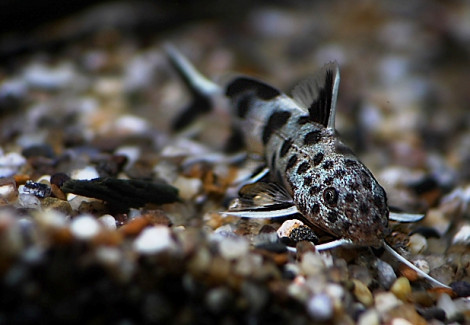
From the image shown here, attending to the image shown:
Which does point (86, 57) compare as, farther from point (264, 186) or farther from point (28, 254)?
point (28, 254)

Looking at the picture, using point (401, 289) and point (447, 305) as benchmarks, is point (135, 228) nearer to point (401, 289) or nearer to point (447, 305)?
point (401, 289)

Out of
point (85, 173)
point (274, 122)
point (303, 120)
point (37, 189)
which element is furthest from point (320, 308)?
point (85, 173)

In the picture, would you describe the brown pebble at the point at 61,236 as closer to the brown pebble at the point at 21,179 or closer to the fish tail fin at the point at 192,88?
the brown pebble at the point at 21,179

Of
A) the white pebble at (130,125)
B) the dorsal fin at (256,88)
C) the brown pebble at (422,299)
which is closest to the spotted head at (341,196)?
the brown pebble at (422,299)

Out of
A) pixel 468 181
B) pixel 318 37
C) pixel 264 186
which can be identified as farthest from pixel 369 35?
pixel 264 186

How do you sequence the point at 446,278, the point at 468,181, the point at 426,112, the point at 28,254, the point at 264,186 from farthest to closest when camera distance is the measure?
the point at 426,112 → the point at 468,181 → the point at 264,186 → the point at 446,278 → the point at 28,254

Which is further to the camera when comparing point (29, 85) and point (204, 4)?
point (204, 4)
